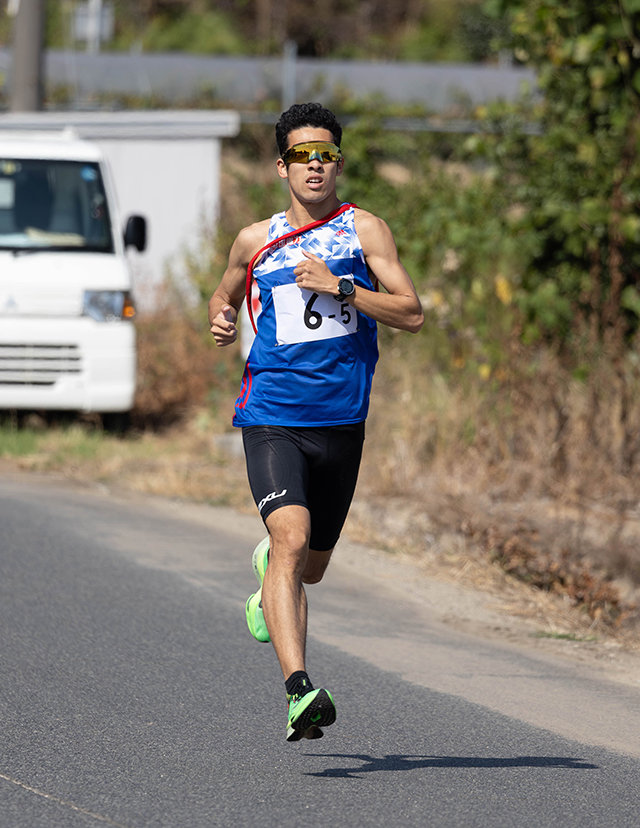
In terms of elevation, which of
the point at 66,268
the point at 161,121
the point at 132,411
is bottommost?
the point at 132,411

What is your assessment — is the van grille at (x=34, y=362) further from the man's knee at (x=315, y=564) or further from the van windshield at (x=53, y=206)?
the man's knee at (x=315, y=564)

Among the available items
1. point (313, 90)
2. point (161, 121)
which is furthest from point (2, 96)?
point (161, 121)

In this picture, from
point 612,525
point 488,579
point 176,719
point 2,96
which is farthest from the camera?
point 2,96

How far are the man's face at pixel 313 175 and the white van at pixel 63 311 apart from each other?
7425mm

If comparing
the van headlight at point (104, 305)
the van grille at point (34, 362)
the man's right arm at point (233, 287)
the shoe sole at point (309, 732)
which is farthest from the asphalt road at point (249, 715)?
the van headlight at point (104, 305)

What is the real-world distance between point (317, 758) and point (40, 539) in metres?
4.14

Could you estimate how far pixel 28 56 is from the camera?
61.3 ft

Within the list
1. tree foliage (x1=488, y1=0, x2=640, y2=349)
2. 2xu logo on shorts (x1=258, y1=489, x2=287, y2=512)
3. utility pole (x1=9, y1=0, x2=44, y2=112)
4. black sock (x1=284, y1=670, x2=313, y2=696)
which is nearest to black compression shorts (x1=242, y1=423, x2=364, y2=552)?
2xu logo on shorts (x1=258, y1=489, x2=287, y2=512)

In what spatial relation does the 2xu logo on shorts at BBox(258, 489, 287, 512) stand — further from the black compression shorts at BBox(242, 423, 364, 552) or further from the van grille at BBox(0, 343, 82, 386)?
the van grille at BBox(0, 343, 82, 386)

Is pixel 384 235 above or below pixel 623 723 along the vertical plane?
above

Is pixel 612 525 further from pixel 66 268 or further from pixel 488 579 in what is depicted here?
pixel 66 268

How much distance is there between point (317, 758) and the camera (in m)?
5.27

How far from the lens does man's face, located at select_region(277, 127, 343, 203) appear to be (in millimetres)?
5066

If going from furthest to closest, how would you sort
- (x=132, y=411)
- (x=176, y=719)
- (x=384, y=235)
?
(x=132, y=411) → (x=176, y=719) → (x=384, y=235)
